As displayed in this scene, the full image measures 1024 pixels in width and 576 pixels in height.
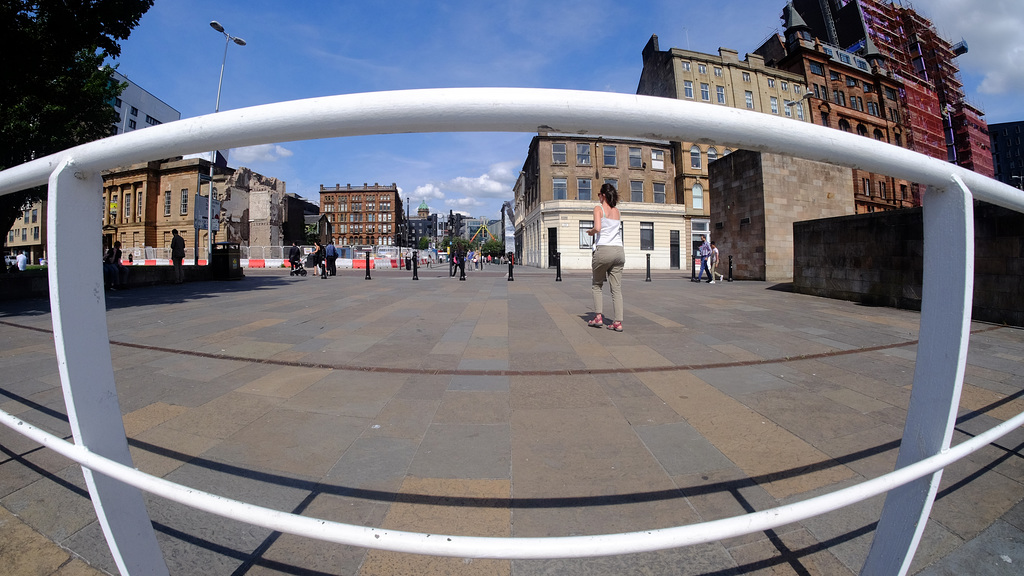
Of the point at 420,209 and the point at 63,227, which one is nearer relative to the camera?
the point at 63,227

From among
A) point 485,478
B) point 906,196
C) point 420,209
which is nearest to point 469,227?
point 420,209

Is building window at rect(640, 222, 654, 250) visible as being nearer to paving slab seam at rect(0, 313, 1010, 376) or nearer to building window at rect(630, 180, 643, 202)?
building window at rect(630, 180, 643, 202)

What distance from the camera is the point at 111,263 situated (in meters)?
10.2

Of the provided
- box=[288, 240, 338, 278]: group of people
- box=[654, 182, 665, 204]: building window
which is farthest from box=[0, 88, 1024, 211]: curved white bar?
box=[654, 182, 665, 204]: building window

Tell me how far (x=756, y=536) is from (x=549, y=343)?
10.1 ft

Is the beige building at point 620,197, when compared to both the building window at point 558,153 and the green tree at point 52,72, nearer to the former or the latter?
the building window at point 558,153

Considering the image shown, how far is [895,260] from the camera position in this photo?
7.07 metres

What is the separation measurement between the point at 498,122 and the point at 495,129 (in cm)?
2

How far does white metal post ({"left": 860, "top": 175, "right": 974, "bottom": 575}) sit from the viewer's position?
3.26ft

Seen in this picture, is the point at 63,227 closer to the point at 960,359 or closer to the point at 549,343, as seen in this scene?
the point at 960,359

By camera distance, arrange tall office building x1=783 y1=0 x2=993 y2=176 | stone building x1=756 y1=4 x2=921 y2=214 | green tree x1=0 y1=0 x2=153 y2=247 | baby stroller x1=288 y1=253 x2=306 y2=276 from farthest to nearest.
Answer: tall office building x1=783 y1=0 x2=993 y2=176
stone building x1=756 y1=4 x2=921 y2=214
baby stroller x1=288 y1=253 x2=306 y2=276
green tree x1=0 y1=0 x2=153 y2=247

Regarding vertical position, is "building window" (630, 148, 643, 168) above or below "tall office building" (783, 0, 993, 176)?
below

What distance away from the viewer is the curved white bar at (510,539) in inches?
28.9

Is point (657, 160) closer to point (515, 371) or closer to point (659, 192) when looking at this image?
point (659, 192)
